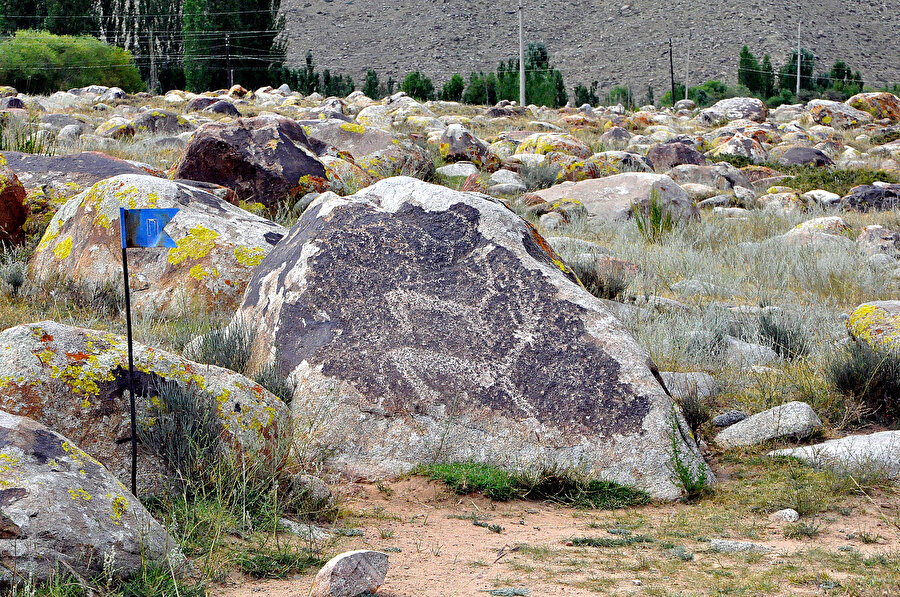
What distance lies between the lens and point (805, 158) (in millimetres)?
21453

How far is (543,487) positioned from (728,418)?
5.54ft

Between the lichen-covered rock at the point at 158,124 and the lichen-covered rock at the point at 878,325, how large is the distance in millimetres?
13937

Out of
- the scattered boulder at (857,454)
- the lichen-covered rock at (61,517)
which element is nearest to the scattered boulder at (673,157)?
the scattered boulder at (857,454)

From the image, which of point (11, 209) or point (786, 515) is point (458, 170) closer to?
point (11, 209)

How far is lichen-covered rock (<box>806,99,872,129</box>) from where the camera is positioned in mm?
31203

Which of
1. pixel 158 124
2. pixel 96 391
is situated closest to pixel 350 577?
pixel 96 391

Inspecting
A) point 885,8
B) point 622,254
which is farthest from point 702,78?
point 622,254

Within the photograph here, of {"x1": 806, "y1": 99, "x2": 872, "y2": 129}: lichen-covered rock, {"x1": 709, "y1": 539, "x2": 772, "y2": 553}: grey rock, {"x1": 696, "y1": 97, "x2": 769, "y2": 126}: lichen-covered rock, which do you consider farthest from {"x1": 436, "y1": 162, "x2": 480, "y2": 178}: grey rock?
{"x1": 806, "y1": 99, "x2": 872, "y2": 129}: lichen-covered rock

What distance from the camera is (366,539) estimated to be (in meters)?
3.04

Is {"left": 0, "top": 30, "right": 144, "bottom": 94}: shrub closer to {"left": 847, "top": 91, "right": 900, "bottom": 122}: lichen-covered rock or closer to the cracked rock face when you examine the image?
the cracked rock face

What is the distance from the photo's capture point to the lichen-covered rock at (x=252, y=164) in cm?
949

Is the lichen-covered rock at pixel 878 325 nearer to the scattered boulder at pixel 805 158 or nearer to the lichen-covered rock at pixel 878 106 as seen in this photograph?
the scattered boulder at pixel 805 158

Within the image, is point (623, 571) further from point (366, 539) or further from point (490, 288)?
point (490, 288)

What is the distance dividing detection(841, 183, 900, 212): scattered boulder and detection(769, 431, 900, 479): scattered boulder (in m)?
11.4
